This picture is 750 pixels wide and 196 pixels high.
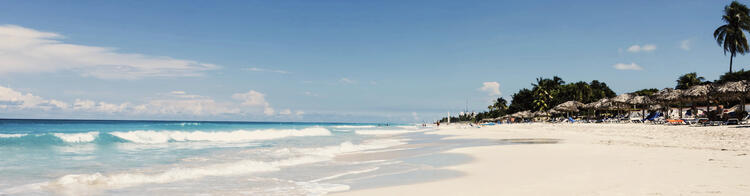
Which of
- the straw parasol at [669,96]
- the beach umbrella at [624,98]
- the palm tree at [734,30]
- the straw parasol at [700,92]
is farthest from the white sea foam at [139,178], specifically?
the palm tree at [734,30]

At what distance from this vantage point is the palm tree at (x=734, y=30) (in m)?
40.7

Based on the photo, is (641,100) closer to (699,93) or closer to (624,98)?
(624,98)

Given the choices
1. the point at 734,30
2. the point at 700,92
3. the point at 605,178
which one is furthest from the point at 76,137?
the point at 734,30

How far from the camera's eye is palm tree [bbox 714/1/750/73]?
4066 centimetres

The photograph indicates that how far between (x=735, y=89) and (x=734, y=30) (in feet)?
79.3

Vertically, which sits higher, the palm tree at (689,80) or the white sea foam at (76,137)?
the palm tree at (689,80)

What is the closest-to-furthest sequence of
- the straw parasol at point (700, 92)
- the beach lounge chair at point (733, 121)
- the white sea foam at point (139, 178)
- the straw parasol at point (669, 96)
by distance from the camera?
the white sea foam at point (139, 178) < the beach lounge chair at point (733, 121) < the straw parasol at point (700, 92) < the straw parasol at point (669, 96)

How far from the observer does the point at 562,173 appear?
7.10 m

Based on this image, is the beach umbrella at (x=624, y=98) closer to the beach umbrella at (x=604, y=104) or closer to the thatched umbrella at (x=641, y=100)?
the thatched umbrella at (x=641, y=100)

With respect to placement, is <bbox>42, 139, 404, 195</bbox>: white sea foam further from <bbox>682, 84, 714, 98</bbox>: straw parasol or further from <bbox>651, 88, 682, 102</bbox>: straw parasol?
<bbox>651, 88, 682, 102</bbox>: straw parasol

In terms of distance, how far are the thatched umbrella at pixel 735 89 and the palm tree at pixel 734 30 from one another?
70.1 ft

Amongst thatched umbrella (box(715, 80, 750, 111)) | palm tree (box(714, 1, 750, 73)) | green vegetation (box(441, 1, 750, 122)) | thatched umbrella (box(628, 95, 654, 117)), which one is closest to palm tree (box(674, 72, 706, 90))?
green vegetation (box(441, 1, 750, 122))

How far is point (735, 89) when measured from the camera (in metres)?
23.7

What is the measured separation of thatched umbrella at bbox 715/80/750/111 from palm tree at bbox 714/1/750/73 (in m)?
21.4
